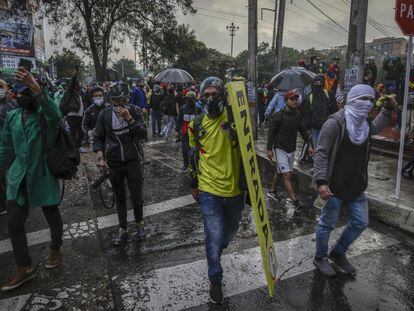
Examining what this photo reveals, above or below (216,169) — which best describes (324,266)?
below

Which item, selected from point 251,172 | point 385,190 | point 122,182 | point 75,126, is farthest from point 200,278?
point 75,126

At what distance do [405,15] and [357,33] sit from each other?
123 cm

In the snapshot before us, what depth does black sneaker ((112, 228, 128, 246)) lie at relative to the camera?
4.58 m

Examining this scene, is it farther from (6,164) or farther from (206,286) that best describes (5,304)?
(206,286)

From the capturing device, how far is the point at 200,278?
3781 mm

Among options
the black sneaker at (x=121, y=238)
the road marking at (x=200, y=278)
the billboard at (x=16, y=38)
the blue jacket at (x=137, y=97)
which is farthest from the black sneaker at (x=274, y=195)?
the billboard at (x=16, y=38)

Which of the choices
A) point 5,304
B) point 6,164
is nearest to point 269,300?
point 5,304

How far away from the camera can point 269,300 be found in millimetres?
3369

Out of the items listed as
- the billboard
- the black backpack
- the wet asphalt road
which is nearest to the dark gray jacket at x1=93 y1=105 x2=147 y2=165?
the black backpack

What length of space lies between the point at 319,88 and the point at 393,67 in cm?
378

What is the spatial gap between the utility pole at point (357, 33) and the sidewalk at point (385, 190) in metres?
1.92

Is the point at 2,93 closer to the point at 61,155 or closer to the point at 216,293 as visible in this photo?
the point at 61,155

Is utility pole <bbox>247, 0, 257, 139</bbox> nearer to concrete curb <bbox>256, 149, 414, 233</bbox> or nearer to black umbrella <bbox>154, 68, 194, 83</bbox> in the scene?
black umbrella <bbox>154, 68, 194, 83</bbox>

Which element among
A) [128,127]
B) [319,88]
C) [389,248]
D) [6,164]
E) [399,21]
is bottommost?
[389,248]
